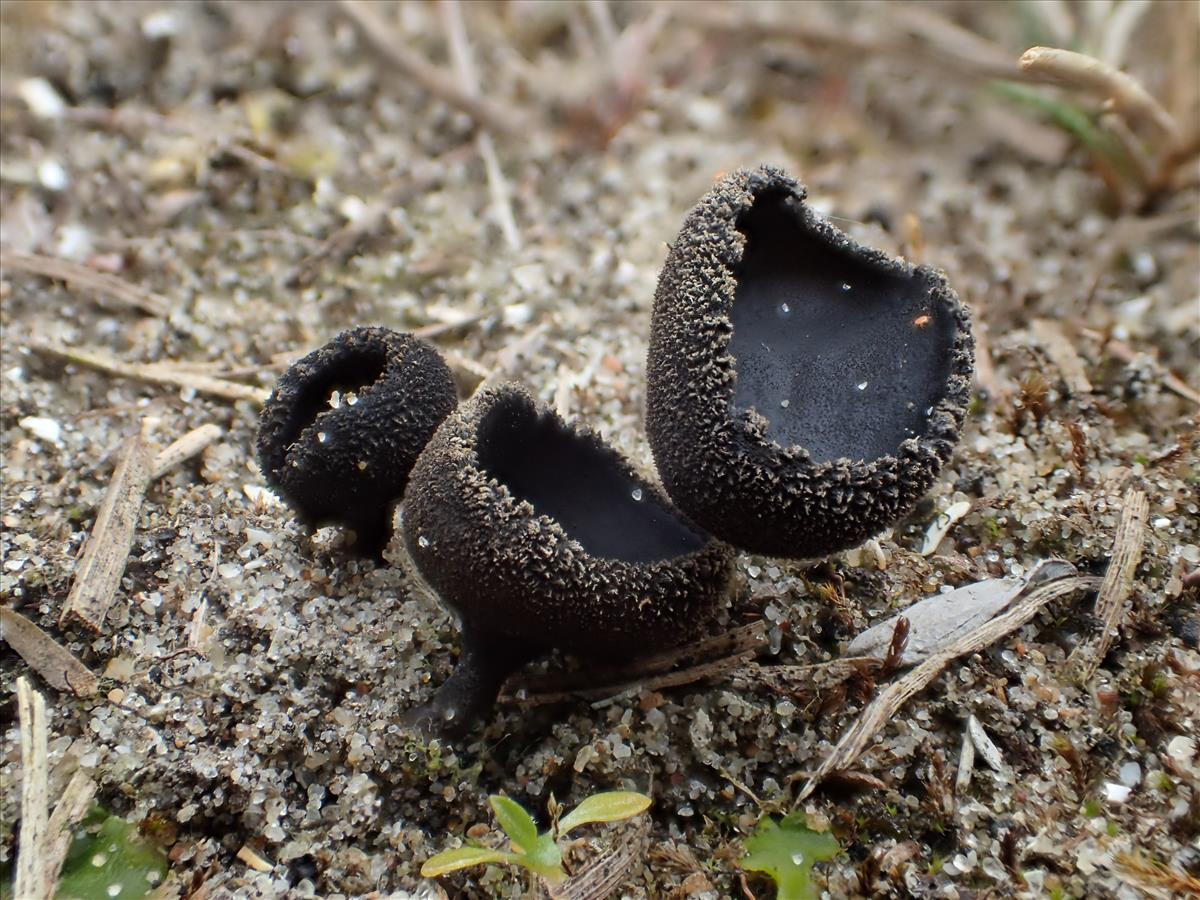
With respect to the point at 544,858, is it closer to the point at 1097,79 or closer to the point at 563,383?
the point at 563,383

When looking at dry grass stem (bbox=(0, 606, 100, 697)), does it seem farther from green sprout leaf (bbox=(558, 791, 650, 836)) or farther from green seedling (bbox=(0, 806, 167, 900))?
green sprout leaf (bbox=(558, 791, 650, 836))

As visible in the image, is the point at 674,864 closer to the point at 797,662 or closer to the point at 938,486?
the point at 797,662

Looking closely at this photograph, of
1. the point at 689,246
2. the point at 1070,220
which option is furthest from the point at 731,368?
the point at 1070,220

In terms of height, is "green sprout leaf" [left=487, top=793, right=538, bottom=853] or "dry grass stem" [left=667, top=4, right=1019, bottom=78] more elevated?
"dry grass stem" [left=667, top=4, right=1019, bottom=78]

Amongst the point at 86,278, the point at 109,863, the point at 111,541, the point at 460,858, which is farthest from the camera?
the point at 86,278

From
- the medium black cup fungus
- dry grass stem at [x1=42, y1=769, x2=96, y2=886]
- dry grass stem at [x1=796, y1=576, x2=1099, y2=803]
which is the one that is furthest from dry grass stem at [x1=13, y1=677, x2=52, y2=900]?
dry grass stem at [x1=796, y1=576, x2=1099, y2=803]

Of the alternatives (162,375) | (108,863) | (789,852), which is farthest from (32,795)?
(789,852)
